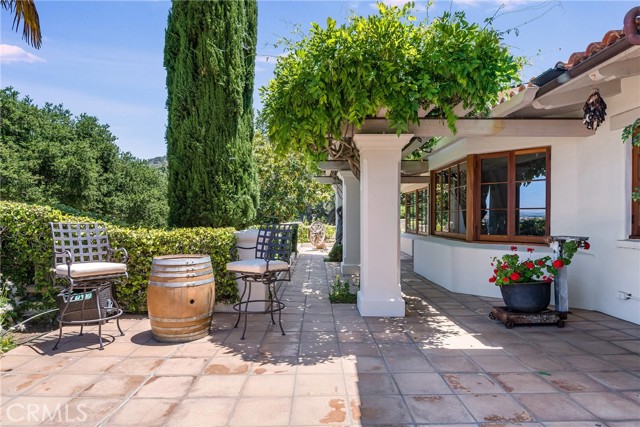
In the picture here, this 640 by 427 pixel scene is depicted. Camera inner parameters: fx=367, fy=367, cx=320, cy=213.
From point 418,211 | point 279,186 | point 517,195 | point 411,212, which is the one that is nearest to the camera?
point 517,195

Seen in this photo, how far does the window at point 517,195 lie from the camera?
17.7ft

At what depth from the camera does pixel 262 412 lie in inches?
92.4

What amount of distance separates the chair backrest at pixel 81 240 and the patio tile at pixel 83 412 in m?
1.85

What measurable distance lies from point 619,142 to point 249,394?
4907mm

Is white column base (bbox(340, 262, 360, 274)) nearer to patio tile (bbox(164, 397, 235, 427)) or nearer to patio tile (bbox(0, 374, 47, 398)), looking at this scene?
patio tile (bbox(164, 397, 235, 427))

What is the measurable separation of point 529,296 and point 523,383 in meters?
1.70

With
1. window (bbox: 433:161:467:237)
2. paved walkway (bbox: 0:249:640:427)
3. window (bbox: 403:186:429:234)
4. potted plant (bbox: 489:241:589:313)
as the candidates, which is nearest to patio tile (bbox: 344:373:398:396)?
paved walkway (bbox: 0:249:640:427)

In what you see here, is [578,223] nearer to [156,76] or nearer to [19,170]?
[156,76]

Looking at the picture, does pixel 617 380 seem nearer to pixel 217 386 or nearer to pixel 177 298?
pixel 217 386

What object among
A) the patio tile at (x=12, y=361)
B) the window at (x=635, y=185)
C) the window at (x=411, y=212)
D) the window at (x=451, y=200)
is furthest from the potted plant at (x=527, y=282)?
the window at (x=411, y=212)

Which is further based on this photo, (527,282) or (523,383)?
(527,282)

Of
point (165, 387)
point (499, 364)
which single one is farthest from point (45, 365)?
point (499, 364)

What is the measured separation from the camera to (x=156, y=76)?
5.58 m

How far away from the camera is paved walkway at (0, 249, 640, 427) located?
90.7 inches
